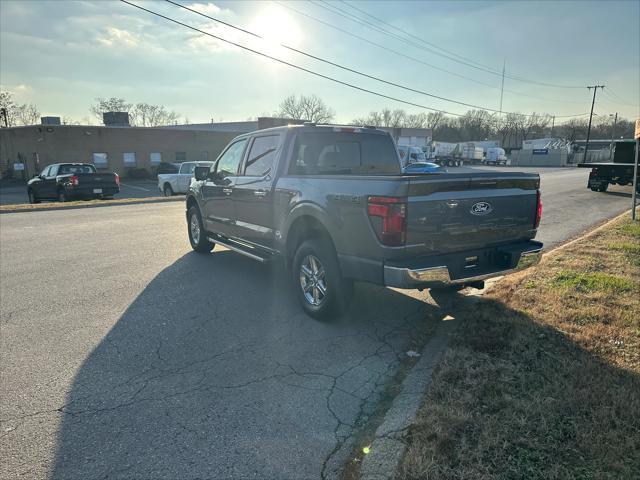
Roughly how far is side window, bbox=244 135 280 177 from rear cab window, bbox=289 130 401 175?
40cm

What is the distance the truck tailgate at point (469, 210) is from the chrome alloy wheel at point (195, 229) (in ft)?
16.9

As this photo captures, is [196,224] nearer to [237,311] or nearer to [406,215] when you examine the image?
[237,311]

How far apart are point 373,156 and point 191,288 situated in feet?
10.0

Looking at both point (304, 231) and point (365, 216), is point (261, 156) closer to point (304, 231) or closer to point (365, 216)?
point (304, 231)

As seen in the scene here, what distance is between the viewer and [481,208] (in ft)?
13.5

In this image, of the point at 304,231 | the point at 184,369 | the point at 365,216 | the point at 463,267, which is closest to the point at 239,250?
the point at 304,231

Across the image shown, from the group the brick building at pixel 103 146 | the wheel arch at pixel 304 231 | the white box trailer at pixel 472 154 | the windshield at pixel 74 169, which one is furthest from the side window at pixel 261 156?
the white box trailer at pixel 472 154

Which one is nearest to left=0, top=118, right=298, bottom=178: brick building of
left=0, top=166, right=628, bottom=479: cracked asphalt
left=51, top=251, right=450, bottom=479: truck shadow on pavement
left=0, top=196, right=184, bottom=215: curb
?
left=0, top=196, right=184, bottom=215: curb

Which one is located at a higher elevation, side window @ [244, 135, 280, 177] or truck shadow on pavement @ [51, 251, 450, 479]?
side window @ [244, 135, 280, 177]

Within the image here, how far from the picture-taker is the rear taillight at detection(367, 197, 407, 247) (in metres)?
3.66

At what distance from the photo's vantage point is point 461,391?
305 cm

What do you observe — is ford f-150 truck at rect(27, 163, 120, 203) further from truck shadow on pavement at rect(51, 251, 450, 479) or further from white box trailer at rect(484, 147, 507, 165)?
white box trailer at rect(484, 147, 507, 165)

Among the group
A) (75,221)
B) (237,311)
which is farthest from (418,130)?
(237,311)

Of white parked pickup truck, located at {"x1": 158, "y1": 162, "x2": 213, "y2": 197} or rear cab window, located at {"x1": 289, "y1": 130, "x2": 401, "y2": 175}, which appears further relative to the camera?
white parked pickup truck, located at {"x1": 158, "y1": 162, "x2": 213, "y2": 197}
